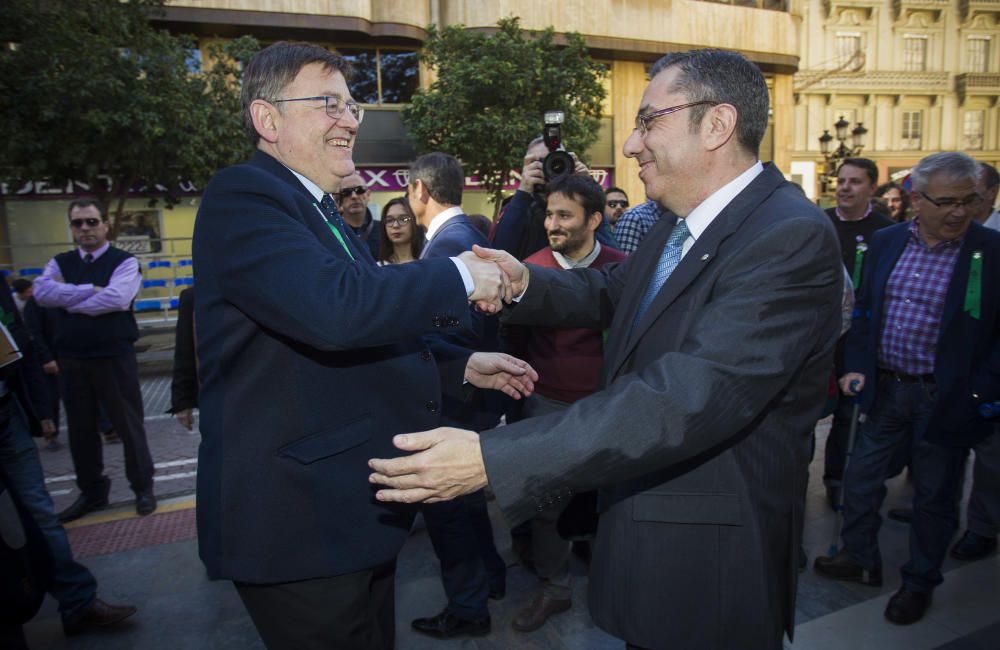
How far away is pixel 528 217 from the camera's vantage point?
4.21 meters

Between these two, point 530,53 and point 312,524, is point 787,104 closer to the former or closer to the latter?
point 530,53

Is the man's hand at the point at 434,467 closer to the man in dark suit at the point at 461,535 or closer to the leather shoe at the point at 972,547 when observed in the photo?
the man in dark suit at the point at 461,535

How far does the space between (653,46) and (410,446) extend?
24063mm

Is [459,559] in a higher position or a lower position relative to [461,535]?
lower

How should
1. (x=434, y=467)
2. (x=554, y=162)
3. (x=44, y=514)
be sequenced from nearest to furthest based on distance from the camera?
(x=434, y=467) → (x=44, y=514) → (x=554, y=162)

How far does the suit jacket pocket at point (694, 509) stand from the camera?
1644 millimetres

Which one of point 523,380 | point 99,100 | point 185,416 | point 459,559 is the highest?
point 99,100

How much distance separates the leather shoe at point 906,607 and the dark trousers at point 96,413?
487cm

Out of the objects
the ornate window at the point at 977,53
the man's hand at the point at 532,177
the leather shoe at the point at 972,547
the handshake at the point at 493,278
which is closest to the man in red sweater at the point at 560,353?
the man's hand at the point at 532,177

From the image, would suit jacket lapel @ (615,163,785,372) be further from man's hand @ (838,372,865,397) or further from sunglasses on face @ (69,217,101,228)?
sunglasses on face @ (69,217,101,228)

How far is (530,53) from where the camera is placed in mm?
16750

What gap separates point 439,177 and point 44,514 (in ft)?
8.97

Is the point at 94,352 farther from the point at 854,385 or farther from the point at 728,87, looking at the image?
the point at 854,385

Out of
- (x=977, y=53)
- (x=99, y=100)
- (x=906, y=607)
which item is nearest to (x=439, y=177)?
(x=906, y=607)
